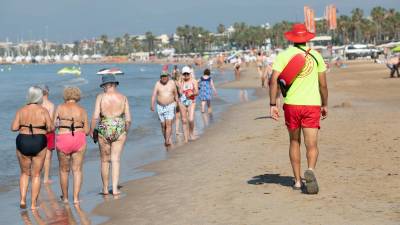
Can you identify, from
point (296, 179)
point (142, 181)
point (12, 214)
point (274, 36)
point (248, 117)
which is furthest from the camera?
point (274, 36)

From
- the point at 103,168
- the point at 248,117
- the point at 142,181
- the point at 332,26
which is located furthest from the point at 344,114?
the point at 332,26

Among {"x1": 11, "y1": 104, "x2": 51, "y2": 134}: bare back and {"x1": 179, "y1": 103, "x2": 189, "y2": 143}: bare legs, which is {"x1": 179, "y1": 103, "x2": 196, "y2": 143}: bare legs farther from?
{"x1": 11, "y1": 104, "x2": 51, "y2": 134}: bare back

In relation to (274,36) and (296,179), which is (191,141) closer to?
(296,179)

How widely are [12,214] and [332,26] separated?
6314 cm

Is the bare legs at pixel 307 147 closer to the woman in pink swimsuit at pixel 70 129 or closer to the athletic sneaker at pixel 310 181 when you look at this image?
the athletic sneaker at pixel 310 181

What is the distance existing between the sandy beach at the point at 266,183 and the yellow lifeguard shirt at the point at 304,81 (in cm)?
98

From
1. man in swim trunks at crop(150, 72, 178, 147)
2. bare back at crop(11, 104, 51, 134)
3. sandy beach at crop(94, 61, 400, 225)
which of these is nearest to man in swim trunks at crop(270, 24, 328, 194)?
sandy beach at crop(94, 61, 400, 225)

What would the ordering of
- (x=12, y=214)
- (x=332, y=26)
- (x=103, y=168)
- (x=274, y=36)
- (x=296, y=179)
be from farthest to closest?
1. (x=274, y=36)
2. (x=332, y=26)
3. (x=103, y=168)
4. (x=12, y=214)
5. (x=296, y=179)

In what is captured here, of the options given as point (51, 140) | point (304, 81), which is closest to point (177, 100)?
point (51, 140)

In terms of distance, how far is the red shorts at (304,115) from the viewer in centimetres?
750

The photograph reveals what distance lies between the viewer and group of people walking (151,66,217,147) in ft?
A: 43.0

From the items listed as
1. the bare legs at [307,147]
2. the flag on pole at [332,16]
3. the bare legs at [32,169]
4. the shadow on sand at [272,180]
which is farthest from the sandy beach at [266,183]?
the flag on pole at [332,16]

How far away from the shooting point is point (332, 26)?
227ft

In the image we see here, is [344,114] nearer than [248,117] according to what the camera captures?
Yes
